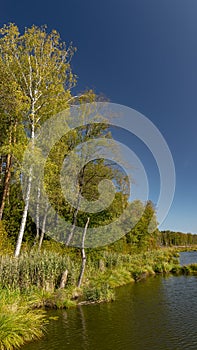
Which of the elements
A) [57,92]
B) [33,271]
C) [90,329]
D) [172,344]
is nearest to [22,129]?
[57,92]

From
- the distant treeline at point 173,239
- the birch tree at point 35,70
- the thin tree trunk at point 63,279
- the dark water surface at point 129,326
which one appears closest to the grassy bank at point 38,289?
the thin tree trunk at point 63,279

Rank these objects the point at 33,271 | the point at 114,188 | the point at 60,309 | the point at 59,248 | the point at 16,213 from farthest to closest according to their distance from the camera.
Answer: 1. the point at 16,213
2. the point at 59,248
3. the point at 114,188
4. the point at 33,271
5. the point at 60,309

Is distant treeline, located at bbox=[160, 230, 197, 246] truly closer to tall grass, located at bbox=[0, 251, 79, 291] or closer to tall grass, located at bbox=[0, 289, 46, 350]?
tall grass, located at bbox=[0, 251, 79, 291]

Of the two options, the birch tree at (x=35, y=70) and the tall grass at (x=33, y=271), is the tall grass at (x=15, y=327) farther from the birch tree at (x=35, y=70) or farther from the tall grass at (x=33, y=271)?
the birch tree at (x=35, y=70)

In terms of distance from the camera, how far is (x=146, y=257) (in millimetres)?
36438

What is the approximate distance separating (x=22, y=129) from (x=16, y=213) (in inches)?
330

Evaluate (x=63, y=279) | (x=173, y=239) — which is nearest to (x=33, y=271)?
(x=63, y=279)

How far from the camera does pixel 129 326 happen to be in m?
10.6

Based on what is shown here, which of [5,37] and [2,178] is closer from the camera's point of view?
[5,37]

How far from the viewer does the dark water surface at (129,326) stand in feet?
28.8

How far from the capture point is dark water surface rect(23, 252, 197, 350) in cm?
877

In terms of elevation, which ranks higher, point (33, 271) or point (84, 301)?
point (33, 271)

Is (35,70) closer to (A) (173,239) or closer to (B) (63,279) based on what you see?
(B) (63,279)

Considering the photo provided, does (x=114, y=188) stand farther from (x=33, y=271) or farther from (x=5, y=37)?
(x=5, y=37)
